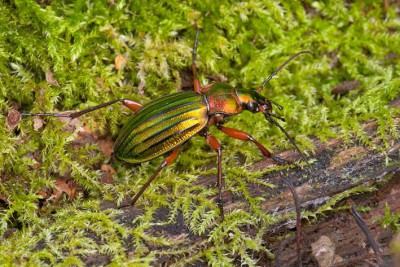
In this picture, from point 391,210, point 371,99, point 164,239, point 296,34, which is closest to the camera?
point 164,239

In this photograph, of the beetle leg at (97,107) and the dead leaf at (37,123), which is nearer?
the beetle leg at (97,107)

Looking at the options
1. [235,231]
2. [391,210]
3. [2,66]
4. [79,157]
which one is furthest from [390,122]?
[2,66]

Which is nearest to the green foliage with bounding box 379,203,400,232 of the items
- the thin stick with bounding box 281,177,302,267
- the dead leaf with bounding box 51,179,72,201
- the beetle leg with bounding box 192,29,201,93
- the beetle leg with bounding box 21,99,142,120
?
the thin stick with bounding box 281,177,302,267

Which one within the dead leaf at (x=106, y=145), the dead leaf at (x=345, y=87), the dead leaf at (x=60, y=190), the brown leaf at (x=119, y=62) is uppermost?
the brown leaf at (x=119, y=62)

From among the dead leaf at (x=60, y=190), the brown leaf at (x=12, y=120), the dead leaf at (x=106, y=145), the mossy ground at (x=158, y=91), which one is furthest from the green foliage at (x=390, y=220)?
the brown leaf at (x=12, y=120)

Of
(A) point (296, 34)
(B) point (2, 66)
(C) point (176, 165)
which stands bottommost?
(C) point (176, 165)

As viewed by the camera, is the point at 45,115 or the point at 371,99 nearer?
the point at 45,115

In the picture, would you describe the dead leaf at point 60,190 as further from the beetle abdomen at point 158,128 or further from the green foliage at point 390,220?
the green foliage at point 390,220

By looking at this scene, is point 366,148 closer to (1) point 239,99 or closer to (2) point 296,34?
(1) point 239,99
